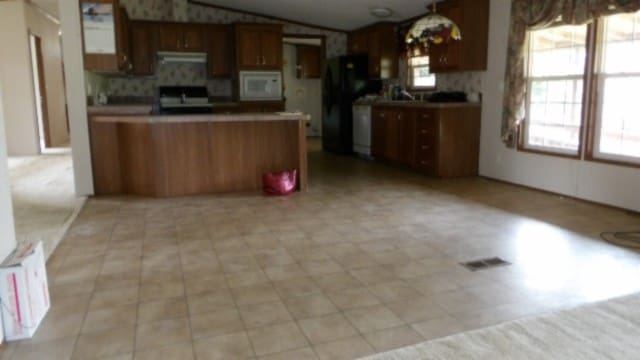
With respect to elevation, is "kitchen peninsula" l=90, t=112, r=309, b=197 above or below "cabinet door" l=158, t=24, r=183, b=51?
A: below

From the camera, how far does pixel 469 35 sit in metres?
6.18

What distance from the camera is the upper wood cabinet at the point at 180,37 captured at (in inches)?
305

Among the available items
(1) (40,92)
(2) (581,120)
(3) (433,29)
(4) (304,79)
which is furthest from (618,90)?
(1) (40,92)

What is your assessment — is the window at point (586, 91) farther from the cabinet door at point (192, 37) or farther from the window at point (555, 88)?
the cabinet door at point (192, 37)

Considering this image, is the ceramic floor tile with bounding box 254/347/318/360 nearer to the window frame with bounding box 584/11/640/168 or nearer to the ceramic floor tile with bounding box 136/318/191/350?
the ceramic floor tile with bounding box 136/318/191/350

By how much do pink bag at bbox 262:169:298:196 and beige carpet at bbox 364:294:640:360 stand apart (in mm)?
3311

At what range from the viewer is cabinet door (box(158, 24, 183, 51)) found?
773cm

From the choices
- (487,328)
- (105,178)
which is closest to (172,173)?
(105,178)

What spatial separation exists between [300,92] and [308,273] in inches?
377

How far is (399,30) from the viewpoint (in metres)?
8.09

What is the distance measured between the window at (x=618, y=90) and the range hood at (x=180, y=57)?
5727 mm

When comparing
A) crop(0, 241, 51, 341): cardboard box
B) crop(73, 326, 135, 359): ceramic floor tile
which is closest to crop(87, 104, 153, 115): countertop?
crop(0, 241, 51, 341): cardboard box

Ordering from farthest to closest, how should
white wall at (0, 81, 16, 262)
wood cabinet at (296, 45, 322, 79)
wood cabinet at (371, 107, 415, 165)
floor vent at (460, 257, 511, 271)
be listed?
wood cabinet at (296, 45, 322, 79) → wood cabinet at (371, 107, 415, 165) → floor vent at (460, 257, 511, 271) → white wall at (0, 81, 16, 262)

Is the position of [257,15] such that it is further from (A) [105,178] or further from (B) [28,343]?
(B) [28,343]
